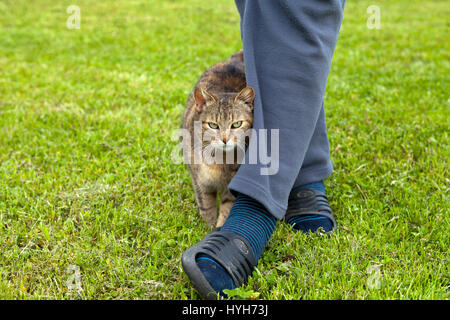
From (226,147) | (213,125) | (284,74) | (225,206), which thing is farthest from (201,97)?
(225,206)

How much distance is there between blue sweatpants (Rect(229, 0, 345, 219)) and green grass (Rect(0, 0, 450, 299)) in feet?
1.35

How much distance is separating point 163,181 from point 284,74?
1.31 metres

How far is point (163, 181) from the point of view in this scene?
9.52 feet

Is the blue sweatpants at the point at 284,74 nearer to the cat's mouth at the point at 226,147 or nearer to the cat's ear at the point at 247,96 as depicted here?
the cat's ear at the point at 247,96

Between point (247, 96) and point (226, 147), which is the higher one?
point (247, 96)

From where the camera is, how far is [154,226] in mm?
2361

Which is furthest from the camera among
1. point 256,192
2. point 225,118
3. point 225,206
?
point 225,206

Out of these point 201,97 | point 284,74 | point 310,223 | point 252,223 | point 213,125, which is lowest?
point 310,223

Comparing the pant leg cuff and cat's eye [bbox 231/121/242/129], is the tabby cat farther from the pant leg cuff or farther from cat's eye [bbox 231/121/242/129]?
the pant leg cuff

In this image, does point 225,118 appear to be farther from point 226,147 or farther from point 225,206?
point 225,206

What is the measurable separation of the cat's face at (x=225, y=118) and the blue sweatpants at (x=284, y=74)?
0.58 ft

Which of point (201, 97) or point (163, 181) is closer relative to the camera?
point (201, 97)

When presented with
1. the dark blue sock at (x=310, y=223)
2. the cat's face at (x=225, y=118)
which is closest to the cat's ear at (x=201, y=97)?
the cat's face at (x=225, y=118)

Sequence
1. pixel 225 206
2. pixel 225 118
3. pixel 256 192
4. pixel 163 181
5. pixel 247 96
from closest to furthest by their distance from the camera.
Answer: pixel 256 192 → pixel 247 96 → pixel 225 118 → pixel 225 206 → pixel 163 181
